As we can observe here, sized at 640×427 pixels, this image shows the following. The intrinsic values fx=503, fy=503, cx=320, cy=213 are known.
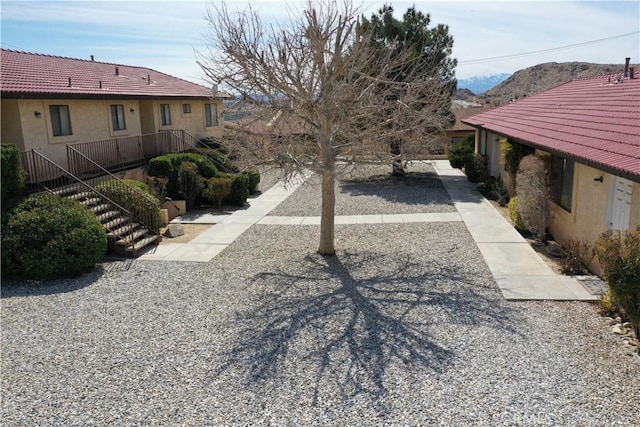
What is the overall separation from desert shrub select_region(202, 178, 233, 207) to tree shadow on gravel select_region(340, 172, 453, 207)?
5471 millimetres

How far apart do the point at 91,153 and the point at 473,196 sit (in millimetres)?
13125

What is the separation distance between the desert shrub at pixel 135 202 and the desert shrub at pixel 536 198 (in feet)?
30.6

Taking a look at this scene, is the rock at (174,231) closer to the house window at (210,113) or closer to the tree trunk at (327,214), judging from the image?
the tree trunk at (327,214)

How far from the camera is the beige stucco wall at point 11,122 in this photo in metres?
12.9

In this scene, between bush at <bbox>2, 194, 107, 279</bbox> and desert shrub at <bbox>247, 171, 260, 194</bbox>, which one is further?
desert shrub at <bbox>247, 171, 260, 194</bbox>

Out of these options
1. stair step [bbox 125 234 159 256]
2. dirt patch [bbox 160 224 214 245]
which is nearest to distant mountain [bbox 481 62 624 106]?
dirt patch [bbox 160 224 214 245]

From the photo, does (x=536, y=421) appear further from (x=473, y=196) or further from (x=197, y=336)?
(x=473, y=196)

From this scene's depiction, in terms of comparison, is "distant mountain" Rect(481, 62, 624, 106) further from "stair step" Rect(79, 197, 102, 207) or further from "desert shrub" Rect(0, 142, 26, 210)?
"desert shrub" Rect(0, 142, 26, 210)

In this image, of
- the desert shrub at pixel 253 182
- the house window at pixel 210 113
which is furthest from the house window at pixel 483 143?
the house window at pixel 210 113

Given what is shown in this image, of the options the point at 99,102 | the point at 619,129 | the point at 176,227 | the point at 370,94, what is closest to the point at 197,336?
the point at 370,94

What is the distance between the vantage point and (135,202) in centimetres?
1311

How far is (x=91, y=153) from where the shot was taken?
15.8 metres

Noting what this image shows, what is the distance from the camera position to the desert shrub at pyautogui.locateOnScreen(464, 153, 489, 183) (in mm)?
21306

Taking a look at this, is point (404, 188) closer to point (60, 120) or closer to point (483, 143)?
point (483, 143)
